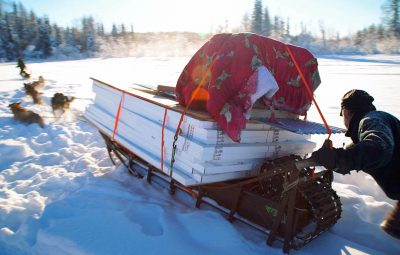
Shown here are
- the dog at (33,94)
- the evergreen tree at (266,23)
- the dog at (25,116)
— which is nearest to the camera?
the dog at (25,116)

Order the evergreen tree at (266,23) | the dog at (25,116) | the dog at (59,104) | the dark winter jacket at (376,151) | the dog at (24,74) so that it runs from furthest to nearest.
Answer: the evergreen tree at (266,23), the dog at (24,74), the dog at (59,104), the dog at (25,116), the dark winter jacket at (376,151)

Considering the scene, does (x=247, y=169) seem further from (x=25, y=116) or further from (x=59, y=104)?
(x=59, y=104)

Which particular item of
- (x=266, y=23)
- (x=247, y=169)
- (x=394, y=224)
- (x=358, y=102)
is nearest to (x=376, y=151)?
(x=358, y=102)

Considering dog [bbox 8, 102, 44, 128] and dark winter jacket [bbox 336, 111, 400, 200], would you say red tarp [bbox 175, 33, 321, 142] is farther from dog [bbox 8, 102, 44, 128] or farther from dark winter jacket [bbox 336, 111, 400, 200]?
dog [bbox 8, 102, 44, 128]

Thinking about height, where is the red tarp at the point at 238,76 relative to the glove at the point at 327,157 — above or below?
above

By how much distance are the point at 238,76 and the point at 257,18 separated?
61661mm

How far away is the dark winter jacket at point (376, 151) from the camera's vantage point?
2.08m

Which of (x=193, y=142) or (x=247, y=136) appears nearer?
(x=193, y=142)

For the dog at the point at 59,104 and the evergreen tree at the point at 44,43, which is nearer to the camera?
the dog at the point at 59,104

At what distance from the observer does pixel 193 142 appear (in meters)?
3.05

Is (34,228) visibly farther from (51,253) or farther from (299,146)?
(299,146)

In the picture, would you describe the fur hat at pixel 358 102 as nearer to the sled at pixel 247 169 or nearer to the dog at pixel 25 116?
the sled at pixel 247 169

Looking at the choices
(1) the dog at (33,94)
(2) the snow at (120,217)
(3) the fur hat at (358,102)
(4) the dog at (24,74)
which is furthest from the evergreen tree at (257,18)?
(3) the fur hat at (358,102)

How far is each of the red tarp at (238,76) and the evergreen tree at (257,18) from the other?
59.5 m
